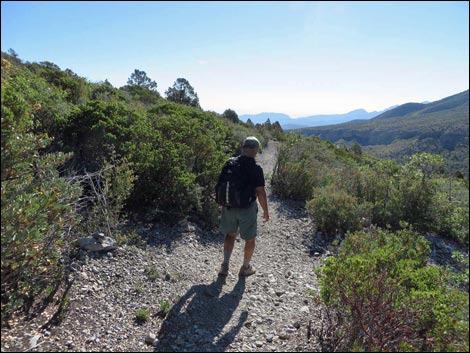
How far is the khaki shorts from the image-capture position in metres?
4.28

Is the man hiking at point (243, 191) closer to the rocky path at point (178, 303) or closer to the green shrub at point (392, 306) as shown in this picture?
the rocky path at point (178, 303)

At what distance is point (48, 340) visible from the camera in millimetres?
2729

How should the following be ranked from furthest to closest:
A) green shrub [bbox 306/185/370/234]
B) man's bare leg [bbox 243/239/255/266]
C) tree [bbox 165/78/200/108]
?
tree [bbox 165/78/200/108] < green shrub [bbox 306/185/370/234] < man's bare leg [bbox 243/239/255/266]

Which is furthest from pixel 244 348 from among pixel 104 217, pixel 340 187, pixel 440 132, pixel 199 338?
pixel 440 132

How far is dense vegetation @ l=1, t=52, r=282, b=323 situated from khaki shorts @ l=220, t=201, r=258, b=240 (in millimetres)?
1577

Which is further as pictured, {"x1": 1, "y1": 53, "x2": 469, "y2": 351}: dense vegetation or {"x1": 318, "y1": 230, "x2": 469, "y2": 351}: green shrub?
{"x1": 1, "y1": 53, "x2": 469, "y2": 351}: dense vegetation

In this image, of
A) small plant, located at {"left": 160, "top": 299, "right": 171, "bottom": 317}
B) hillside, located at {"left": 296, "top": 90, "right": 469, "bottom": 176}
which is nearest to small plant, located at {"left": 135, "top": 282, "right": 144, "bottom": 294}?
small plant, located at {"left": 160, "top": 299, "right": 171, "bottom": 317}

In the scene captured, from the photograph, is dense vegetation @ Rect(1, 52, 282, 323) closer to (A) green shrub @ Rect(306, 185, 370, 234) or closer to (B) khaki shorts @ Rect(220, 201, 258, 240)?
(B) khaki shorts @ Rect(220, 201, 258, 240)

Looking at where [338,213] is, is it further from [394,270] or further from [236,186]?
[394,270]

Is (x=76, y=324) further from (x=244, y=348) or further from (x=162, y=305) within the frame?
(x=244, y=348)

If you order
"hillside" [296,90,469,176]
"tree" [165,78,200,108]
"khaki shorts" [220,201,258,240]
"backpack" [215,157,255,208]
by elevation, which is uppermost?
"tree" [165,78,200,108]

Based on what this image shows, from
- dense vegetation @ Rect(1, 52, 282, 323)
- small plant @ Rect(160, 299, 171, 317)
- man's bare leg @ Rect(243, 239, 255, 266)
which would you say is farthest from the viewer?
man's bare leg @ Rect(243, 239, 255, 266)

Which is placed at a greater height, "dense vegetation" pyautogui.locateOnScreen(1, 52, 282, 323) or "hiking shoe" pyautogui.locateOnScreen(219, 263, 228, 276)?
"dense vegetation" pyautogui.locateOnScreen(1, 52, 282, 323)

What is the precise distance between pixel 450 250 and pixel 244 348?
17.7 ft
